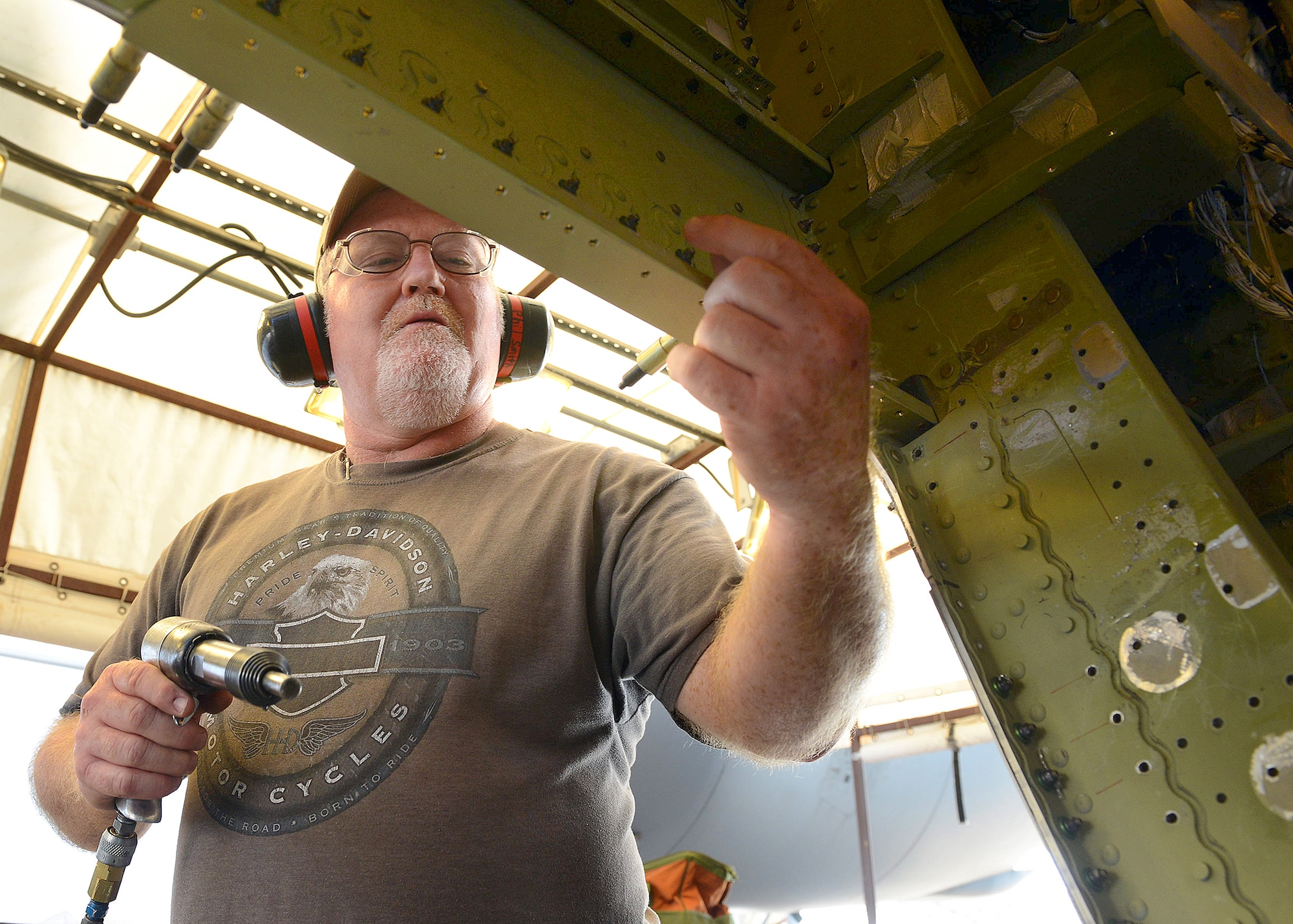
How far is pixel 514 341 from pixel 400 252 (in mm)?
282

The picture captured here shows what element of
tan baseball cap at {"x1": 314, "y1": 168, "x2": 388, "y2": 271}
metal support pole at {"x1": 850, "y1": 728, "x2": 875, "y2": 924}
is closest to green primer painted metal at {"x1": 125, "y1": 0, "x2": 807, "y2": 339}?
tan baseball cap at {"x1": 314, "y1": 168, "x2": 388, "y2": 271}

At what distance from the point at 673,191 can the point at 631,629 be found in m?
0.57

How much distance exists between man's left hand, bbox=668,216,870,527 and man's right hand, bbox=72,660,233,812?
75cm

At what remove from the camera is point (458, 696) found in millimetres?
983

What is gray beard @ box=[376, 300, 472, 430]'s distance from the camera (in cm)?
141

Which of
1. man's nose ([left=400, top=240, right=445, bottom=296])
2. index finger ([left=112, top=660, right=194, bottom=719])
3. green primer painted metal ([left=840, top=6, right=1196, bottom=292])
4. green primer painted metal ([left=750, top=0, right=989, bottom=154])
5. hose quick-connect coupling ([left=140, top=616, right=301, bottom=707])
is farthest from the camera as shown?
man's nose ([left=400, top=240, right=445, bottom=296])

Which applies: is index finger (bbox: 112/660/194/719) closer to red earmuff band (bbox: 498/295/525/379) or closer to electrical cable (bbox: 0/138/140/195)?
red earmuff band (bbox: 498/295/525/379)

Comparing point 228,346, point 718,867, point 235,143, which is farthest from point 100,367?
point 718,867

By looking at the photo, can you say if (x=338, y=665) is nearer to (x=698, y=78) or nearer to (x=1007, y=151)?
(x=698, y=78)

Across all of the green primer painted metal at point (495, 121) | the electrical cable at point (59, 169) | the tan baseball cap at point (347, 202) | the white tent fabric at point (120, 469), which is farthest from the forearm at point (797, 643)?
the white tent fabric at point (120, 469)

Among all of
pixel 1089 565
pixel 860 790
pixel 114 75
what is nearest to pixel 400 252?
pixel 114 75

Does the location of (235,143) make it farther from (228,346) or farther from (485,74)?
(485,74)

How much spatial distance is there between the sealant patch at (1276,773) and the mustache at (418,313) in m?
1.26

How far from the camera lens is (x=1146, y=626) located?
3.43ft
